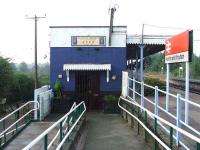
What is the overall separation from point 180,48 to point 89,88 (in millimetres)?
12668

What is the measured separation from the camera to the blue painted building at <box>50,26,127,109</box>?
20188 mm

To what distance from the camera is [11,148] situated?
36.3 ft

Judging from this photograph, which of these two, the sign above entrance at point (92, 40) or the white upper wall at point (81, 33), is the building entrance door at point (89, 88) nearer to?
the sign above entrance at point (92, 40)

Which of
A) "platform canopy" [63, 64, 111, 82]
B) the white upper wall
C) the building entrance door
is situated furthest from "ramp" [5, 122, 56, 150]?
the white upper wall

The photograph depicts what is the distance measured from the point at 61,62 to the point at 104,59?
2.22 meters

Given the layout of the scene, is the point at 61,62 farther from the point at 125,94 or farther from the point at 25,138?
the point at 25,138

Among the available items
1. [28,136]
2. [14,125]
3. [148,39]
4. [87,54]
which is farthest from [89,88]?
[28,136]

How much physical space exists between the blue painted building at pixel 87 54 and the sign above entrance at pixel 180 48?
10.3 metres

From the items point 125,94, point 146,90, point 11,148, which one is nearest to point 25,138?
point 11,148

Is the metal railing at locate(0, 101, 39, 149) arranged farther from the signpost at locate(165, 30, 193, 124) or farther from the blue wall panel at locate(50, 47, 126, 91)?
the signpost at locate(165, 30, 193, 124)

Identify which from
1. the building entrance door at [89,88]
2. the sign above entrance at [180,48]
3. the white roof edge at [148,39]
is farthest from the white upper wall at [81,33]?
the sign above entrance at [180,48]

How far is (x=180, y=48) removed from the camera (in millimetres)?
8609

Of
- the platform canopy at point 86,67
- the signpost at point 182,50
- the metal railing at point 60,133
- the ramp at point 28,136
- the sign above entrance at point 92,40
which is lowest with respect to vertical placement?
the ramp at point 28,136

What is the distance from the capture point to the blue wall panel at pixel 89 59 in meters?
20.2
